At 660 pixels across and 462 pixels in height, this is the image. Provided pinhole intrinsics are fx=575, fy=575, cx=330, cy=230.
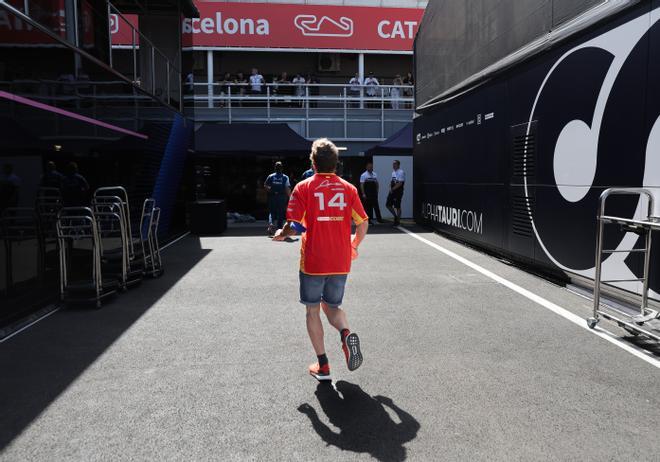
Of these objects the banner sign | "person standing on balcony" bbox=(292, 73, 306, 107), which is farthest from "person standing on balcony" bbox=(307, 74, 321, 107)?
the banner sign

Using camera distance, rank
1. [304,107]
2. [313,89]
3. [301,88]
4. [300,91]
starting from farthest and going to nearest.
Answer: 1. [313,89]
2. [301,88]
3. [300,91]
4. [304,107]

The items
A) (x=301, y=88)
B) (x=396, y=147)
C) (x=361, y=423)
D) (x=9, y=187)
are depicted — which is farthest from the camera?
(x=301, y=88)

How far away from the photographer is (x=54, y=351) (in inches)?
194

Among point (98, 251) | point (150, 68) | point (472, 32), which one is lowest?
point (98, 251)

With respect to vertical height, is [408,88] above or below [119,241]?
above

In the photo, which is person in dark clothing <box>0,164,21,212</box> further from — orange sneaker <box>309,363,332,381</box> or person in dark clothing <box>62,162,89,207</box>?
orange sneaker <box>309,363,332,381</box>

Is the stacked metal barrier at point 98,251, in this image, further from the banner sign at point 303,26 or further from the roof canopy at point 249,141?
the banner sign at point 303,26

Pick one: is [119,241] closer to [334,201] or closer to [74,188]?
[74,188]

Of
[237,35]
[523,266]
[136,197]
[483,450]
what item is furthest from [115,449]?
[237,35]

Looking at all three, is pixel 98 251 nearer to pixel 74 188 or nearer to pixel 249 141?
pixel 74 188

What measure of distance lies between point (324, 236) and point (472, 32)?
820 centimetres

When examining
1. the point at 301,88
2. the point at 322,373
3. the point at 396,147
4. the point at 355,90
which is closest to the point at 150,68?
the point at 396,147

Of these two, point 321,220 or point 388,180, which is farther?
point 388,180

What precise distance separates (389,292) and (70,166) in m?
4.48
